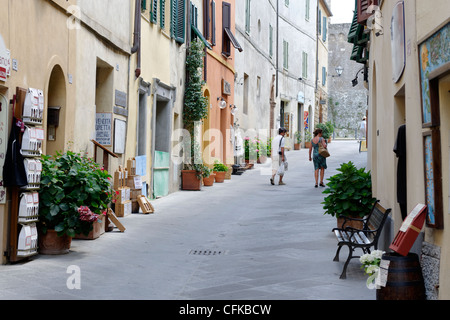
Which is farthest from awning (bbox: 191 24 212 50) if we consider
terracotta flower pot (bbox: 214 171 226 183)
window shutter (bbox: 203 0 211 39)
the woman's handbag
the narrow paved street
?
the narrow paved street

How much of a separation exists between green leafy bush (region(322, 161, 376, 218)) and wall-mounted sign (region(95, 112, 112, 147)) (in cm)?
424

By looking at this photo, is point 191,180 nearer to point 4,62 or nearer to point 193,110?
point 193,110

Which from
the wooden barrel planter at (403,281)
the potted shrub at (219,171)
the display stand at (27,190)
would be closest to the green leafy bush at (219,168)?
the potted shrub at (219,171)

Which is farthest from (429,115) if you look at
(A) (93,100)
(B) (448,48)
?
(A) (93,100)

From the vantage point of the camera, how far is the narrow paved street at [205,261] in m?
6.23

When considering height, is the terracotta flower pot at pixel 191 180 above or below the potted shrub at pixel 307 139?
below

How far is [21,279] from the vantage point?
21.4 ft

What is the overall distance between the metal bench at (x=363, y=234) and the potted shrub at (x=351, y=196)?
33 cm

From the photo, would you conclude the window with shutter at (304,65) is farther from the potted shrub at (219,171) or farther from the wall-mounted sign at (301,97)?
the potted shrub at (219,171)

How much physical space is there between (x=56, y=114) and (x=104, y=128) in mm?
2292

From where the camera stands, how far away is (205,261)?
807 cm

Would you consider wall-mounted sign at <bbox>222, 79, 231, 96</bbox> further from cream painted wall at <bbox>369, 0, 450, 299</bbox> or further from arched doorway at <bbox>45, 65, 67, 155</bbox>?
arched doorway at <bbox>45, 65, 67, 155</bbox>

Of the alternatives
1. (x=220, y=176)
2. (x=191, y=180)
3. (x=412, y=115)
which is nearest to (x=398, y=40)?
(x=412, y=115)

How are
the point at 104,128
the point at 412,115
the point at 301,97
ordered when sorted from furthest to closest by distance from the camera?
the point at 301,97 → the point at 104,128 → the point at 412,115
